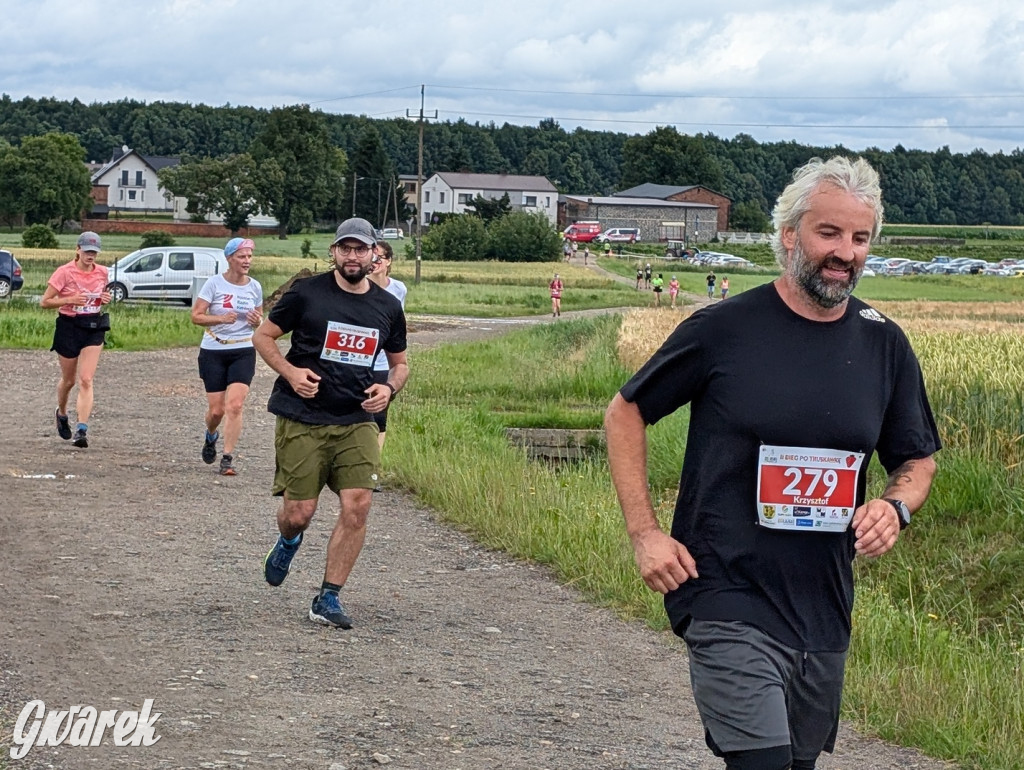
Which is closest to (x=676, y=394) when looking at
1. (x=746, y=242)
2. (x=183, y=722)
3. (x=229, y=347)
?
(x=183, y=722)

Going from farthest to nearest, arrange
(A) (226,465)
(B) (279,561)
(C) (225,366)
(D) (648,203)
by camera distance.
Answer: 1. (D) (648,203)
2. (A) (226,465)
3. (C) (225,366)
4. (B) (279,561)

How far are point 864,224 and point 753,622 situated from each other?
1116 mm

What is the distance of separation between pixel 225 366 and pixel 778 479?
8952 millimetres

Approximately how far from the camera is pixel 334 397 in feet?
25.4

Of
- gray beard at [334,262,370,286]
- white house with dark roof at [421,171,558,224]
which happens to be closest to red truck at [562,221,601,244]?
white house with dark roof at [421,171,558,224]

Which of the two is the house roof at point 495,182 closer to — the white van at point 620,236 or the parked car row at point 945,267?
the white van at point 620,236

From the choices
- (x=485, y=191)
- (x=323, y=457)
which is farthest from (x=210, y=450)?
(x=485, y=191)

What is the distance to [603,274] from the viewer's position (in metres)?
86.5

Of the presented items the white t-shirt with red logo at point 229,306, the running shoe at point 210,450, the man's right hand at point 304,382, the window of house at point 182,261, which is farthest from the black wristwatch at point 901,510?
the window of house at point 182,261

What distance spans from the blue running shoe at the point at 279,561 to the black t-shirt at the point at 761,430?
421 centimetres

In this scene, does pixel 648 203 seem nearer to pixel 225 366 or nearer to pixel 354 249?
pixel 225 366

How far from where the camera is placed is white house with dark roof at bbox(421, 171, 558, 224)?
166m

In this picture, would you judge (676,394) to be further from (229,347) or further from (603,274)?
(603,274)

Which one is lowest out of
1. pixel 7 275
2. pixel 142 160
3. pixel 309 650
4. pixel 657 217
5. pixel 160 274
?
pixel 657 217
